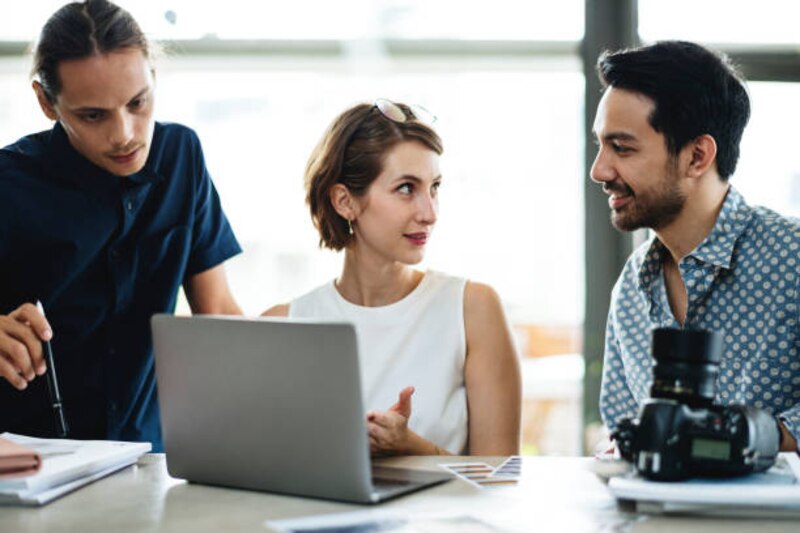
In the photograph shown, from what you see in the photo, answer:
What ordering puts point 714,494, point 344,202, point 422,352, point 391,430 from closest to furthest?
point 714,494 → point 391,430 → point 422,352 → point 344,202

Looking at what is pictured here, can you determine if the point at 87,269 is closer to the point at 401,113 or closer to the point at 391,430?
the point at 401,113

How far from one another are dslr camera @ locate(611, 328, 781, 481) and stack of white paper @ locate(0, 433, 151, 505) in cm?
81

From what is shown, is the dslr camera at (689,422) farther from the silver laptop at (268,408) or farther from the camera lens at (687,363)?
the silver laptop at (268,408)

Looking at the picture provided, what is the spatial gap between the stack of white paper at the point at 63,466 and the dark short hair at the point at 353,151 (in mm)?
806

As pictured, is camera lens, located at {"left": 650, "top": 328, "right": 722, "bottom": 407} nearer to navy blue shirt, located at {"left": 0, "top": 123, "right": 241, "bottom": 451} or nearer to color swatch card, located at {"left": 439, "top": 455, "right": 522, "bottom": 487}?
color swatch card, located at {"left": 439, "top": 455, "right": 522, "bottom": 487}

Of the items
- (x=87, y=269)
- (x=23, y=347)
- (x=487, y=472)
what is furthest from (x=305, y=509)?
Result: (x=87, y=269)

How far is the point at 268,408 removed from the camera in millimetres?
1336

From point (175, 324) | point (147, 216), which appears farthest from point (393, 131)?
point (175, 324)

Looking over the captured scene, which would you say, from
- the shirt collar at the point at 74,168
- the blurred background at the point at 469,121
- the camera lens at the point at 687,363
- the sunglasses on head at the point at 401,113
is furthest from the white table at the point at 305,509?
the blurred background at the point at 469,121

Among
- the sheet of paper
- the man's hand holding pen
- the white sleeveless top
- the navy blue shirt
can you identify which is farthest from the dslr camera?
the navy blue shirt

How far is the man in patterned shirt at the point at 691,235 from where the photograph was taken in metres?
1.94

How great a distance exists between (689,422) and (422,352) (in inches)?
36.6

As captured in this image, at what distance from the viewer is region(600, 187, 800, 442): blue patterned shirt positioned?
1931 mm

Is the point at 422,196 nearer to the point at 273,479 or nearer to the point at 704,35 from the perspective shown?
the point at 273,479
